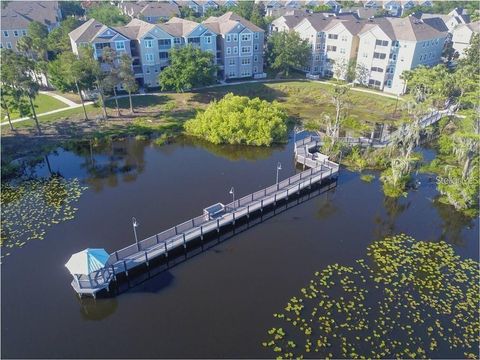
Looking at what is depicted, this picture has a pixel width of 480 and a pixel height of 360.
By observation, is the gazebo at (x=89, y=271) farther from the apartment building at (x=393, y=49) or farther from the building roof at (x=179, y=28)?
the apartment building at (x=393, y=49)

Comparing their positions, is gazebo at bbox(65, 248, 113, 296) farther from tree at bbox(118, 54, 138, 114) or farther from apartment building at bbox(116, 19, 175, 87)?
apartment building at bbox(116, 19, 175, 87)

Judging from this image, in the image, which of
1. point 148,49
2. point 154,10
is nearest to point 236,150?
point 148,49

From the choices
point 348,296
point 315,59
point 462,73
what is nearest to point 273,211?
point 348,296

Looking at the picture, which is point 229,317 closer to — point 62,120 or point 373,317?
point 373,317

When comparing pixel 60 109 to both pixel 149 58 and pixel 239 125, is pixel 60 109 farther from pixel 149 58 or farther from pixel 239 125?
pixel 239 125

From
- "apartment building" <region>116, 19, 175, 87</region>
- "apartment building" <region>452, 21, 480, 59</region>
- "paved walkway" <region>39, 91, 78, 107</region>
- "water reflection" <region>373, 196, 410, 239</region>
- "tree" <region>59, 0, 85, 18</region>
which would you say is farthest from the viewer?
"tree" <region>59, 0, 85, 18</region>

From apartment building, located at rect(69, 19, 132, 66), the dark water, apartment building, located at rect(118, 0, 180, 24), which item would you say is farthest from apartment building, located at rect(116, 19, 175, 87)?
apartment building, located at rect(118, 0, 180, 24)

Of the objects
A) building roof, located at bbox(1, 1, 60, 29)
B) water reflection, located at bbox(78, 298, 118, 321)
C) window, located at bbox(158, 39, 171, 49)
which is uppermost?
building roof, located at bbox(1, 1, 60, 29)
